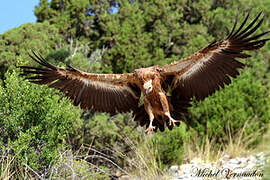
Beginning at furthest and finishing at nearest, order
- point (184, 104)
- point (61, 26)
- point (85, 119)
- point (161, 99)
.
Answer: point (61, 26)
point (85, 119)
point (184, 104)
point (161, 99)

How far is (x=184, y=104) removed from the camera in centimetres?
587

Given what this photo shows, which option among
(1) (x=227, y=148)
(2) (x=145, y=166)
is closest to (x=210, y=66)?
(2) (x=145, y=166)

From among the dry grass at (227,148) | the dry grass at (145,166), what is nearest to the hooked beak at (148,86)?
the dry grass at (145,166)

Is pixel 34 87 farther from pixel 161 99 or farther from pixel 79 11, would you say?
pixel 79 11

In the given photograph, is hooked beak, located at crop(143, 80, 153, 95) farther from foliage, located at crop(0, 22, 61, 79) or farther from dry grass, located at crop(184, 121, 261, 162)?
dry grass, located at crop(184, 121, 261, 162)

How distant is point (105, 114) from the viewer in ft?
32.0

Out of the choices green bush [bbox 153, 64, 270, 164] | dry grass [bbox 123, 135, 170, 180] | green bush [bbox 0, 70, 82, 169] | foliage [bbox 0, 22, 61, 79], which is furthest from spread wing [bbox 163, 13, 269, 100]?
foliage [bbox 0, 22, 61, 79]

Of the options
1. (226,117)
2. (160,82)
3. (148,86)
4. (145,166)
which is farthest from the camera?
(226,117)

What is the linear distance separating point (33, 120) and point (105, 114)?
141 inches

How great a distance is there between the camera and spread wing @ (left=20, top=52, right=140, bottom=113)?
5.95 m

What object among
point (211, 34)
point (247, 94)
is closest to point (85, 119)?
point (247, 94)

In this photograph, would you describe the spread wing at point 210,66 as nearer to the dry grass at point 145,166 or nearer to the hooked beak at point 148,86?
the hooked beak at point 148,86

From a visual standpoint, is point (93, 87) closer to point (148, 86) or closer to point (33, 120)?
point (33, 120)

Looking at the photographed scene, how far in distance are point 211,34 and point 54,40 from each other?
5720 mm
